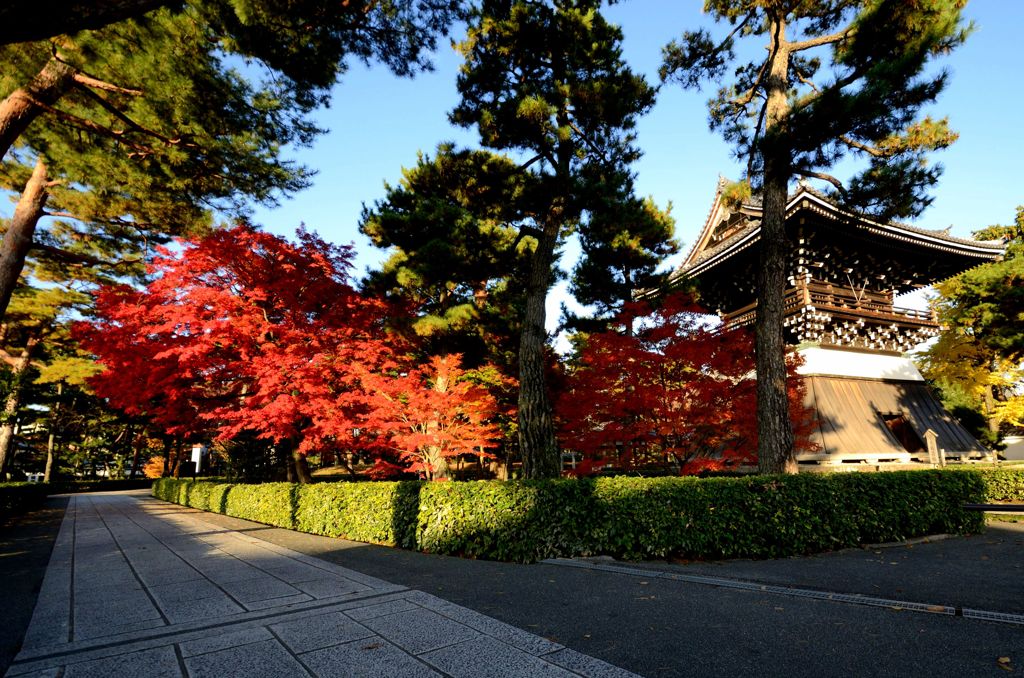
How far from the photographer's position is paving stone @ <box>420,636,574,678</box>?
2934mm

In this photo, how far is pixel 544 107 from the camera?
30.9 ft

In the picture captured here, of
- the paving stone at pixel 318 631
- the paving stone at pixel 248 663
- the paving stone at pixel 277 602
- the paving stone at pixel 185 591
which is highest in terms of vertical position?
the paving stone at pixel 248 663

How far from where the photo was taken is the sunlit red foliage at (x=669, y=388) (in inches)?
381

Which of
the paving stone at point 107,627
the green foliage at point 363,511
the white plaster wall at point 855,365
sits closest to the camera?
the paving stone at point 107,627

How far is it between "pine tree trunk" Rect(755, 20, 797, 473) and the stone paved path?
256 inches

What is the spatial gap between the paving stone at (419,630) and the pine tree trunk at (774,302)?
659cm

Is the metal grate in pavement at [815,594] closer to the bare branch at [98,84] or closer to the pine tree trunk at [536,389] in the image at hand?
the pine tree trunk at [536,389]

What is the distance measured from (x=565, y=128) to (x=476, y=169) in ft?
7.75

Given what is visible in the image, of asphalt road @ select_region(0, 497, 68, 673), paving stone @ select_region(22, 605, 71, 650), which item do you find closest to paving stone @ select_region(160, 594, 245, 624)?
paving stone @ select_region(22, 605, 71, 650)

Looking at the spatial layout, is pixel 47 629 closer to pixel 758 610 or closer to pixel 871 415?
pixel 758 610

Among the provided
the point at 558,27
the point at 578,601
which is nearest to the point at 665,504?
the point at 578,601

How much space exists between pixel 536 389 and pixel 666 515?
374 centimetres

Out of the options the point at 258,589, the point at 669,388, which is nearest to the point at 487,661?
the point at 258,589

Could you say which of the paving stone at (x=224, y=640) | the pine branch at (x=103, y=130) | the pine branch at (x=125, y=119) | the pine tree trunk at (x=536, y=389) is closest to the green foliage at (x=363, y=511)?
the pine tree trunk at (x=536, y=389)
